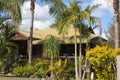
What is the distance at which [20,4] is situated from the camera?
31.0 m

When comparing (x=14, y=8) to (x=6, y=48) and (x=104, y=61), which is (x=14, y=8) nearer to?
(x=6, y=48)

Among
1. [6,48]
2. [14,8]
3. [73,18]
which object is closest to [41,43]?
[6,48]

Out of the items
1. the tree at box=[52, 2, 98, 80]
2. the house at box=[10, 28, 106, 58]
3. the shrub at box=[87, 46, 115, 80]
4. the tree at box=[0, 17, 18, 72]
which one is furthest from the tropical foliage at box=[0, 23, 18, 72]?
the shrub at box=[87, 46, 115, 80]

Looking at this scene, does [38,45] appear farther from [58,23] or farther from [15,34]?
[58,23]

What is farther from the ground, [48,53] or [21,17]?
[21,17]

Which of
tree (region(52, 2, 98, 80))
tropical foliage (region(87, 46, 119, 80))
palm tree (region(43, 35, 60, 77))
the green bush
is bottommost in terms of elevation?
the green bush

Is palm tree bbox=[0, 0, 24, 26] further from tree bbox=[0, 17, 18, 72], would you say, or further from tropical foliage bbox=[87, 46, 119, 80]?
tropical foliage bbox=[87, 46, 119, 80]

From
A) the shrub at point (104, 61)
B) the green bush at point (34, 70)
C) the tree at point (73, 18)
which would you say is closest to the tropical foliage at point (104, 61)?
the shrub at point (104, 61)

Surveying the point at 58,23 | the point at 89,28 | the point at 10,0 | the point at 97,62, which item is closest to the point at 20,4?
the point at 10,0

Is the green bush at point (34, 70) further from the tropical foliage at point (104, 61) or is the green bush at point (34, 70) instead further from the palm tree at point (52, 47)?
the tropical foliage at point (104, 61)

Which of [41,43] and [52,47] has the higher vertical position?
[41,43]

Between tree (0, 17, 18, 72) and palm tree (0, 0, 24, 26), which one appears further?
tree (0, 17, 18, 72)

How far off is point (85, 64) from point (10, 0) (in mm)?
9254

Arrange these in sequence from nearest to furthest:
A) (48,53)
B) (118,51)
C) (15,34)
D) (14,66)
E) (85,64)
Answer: (118,51) → (85,64) → (48,53) → (14,66) → (15,34)
